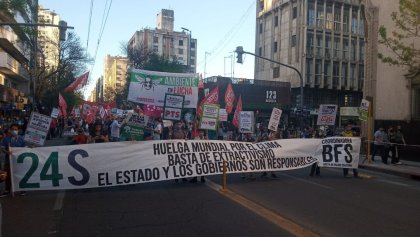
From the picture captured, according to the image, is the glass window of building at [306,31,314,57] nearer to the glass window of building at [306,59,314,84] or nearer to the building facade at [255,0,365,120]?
the building facade at [255,0,365,120]

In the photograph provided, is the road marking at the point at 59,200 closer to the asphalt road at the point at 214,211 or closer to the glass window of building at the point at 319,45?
the asphalt road at the point at 214,211

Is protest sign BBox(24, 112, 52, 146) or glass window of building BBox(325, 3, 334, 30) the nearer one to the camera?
protest sign BBox(24, 112, 52, 146)

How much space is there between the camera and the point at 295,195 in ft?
37.9

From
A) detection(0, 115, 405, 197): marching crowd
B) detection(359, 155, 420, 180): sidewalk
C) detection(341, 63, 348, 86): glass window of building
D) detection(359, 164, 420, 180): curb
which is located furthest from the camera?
detection(341, 63, 348, 86): glass window of building

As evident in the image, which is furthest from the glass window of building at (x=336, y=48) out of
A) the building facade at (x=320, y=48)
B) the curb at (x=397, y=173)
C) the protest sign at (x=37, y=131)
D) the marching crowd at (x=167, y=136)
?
the protest sign at (x=37, y=131)

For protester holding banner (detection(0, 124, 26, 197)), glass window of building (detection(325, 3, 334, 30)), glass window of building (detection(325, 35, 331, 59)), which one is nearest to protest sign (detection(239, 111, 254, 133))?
protester holding banner (detection(0, 124, 26, 197))

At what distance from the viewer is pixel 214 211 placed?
930 centimetres

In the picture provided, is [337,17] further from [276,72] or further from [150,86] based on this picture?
[150,86]

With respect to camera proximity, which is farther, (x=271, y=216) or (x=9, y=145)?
(x=9, y=145)

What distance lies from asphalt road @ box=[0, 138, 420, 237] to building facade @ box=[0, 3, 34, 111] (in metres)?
23.5

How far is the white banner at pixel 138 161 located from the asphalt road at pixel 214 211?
331 millimetres

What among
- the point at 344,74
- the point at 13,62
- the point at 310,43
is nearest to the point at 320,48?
the point at 310,43

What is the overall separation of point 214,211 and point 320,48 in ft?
159

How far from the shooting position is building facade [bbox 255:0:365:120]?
54438 millimetres
